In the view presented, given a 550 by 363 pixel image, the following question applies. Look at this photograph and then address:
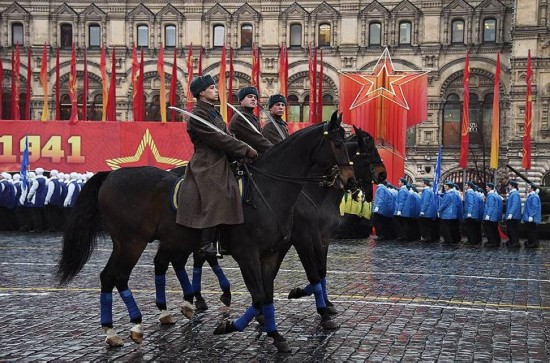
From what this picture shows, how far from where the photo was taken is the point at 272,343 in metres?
8.55

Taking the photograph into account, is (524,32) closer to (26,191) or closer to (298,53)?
(298,53)

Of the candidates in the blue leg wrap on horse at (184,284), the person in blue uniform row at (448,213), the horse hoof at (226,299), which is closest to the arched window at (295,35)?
the person in blue uniform row at (448,213)

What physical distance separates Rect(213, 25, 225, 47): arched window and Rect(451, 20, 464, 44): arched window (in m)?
12.9

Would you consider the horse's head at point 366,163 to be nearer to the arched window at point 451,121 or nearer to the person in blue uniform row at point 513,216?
the person in blue uniform row at point 513,216

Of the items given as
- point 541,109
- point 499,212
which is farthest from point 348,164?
point 541,109

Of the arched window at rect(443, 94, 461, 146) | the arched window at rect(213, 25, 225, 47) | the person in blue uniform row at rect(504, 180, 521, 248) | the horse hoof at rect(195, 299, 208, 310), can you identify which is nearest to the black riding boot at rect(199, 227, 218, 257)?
the horse hoof at rect(195, 299, 208, 310)

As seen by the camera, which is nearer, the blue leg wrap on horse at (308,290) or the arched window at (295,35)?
the blue leg wrap on horse at (308,290)

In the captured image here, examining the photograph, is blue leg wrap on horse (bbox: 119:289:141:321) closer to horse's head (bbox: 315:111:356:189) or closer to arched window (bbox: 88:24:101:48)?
horse's head (bbox: 315:111:356:189)

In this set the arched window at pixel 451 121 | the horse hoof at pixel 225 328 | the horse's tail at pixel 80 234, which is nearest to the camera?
the horse hoof at pixel 225 328

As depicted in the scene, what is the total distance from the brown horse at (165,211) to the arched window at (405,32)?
130 feet

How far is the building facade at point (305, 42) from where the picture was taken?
151 feet

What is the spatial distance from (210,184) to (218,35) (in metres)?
41.2

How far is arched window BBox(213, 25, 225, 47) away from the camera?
48.4 meters

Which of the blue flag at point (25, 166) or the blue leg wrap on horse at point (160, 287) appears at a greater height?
the blue flag at point (25, 166)
